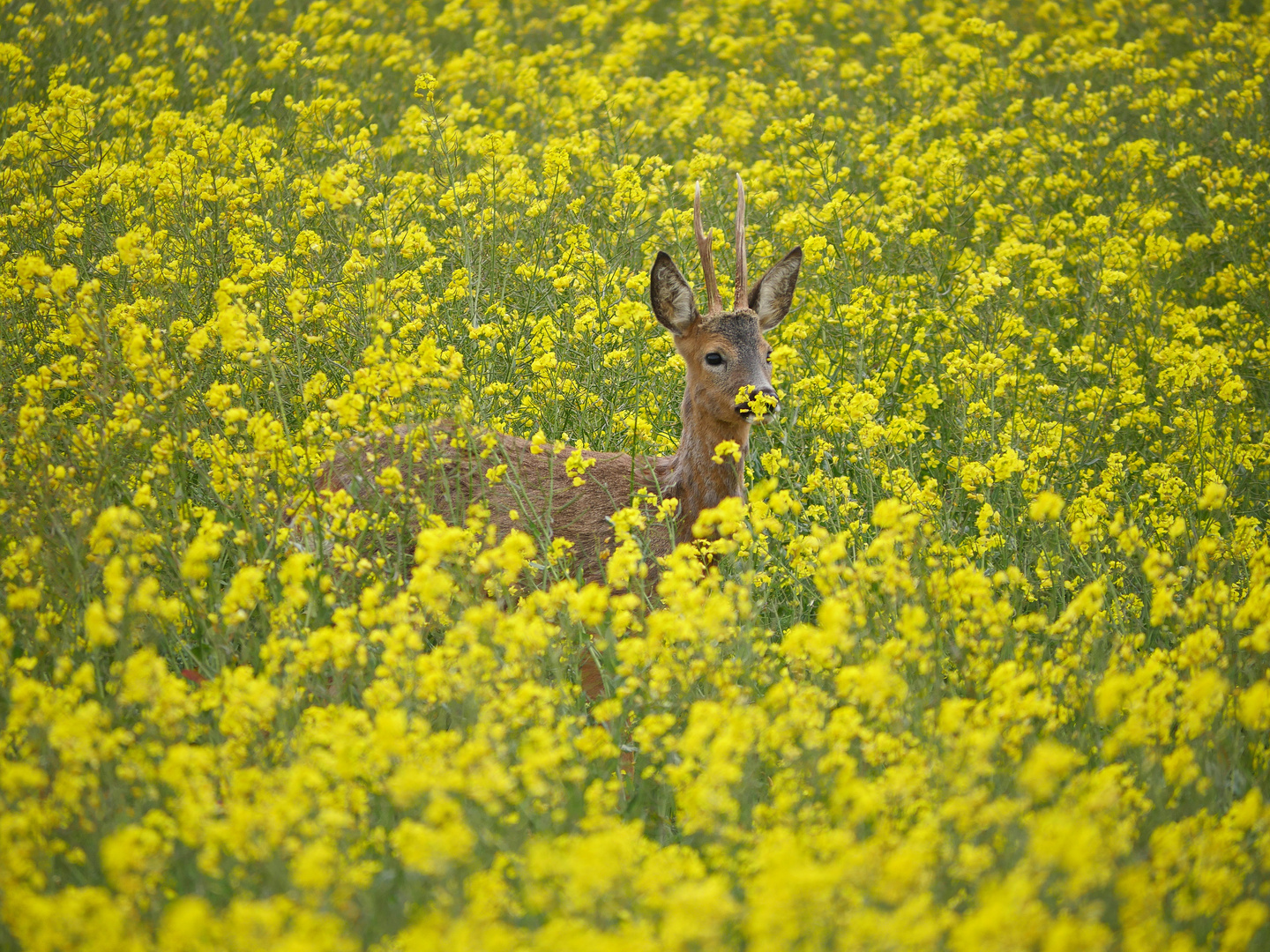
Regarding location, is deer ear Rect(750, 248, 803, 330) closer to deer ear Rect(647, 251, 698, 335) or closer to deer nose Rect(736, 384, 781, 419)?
deer ear Rect(647, 251, 698, 335)

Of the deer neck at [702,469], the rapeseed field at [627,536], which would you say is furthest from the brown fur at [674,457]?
the rapeseed field at [627,536]

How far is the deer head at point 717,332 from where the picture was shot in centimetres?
560

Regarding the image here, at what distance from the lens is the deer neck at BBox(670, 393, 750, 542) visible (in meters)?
5.53

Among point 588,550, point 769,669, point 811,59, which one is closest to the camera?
point 769,669

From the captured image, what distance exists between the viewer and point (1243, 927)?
225 cm

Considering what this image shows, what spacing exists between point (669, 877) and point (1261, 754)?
6.90 ft

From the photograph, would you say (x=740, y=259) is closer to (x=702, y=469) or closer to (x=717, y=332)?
(x=717, y=332)

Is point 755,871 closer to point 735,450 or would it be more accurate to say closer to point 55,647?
point 735,450

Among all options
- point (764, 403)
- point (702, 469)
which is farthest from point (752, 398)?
point (702, 469)

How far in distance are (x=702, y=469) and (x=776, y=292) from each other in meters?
→ 1.21

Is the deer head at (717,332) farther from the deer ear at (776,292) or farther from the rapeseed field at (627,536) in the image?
the rapeseed field at (627,536)

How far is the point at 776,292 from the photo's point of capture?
244 inches

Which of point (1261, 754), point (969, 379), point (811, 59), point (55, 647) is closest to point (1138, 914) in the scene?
point (1261, 754)

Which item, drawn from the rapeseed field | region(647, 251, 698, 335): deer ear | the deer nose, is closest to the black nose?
the deer nose
